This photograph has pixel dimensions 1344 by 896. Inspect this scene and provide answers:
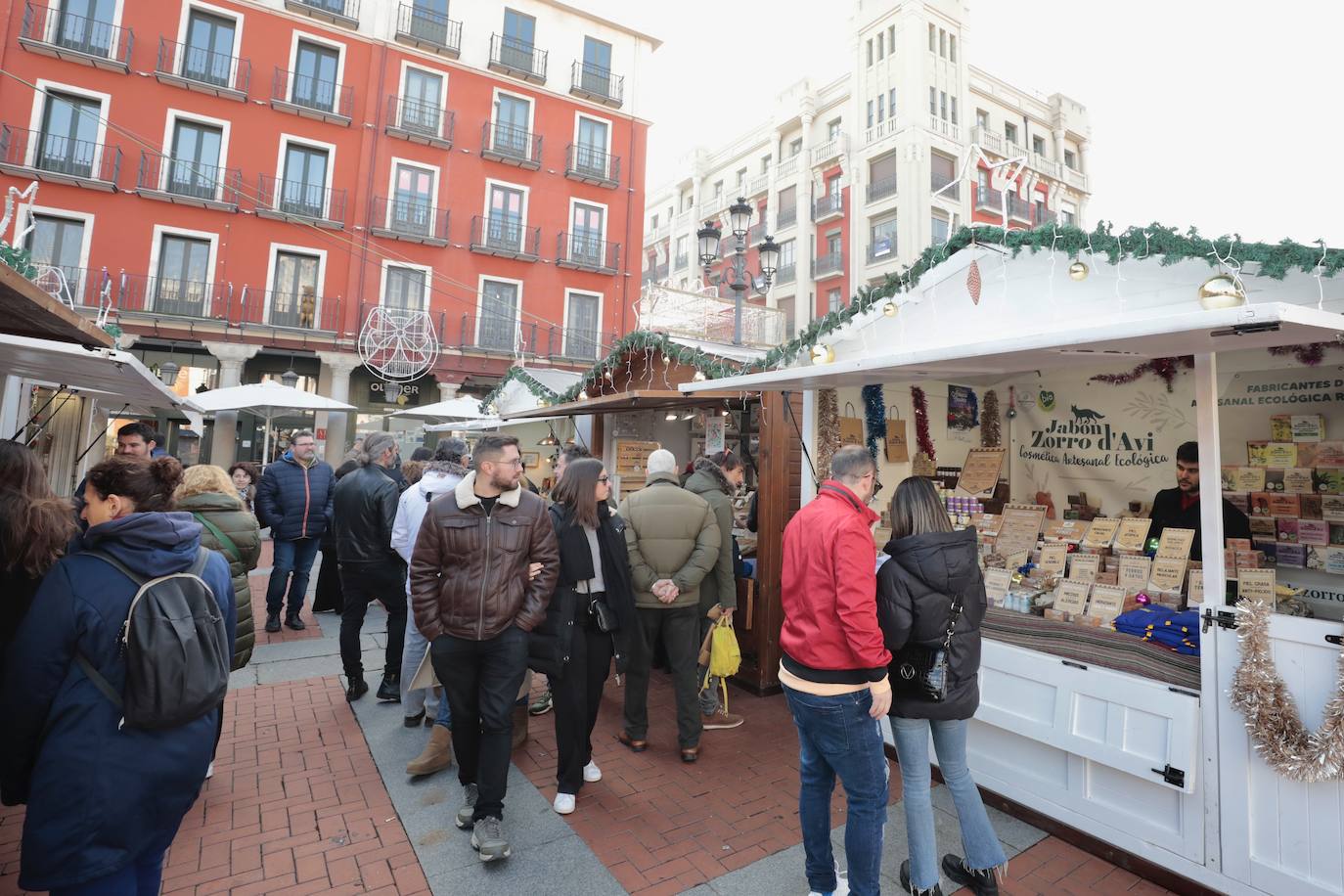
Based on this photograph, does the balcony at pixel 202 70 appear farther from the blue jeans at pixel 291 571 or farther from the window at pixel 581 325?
the blue jeans at pixel 291 571

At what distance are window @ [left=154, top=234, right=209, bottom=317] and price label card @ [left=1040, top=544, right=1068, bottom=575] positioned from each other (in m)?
18.8

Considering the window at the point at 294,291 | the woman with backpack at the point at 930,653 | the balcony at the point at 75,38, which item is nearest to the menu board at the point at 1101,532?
the woman with backpack at the point at 930,653

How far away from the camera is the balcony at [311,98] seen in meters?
16.6

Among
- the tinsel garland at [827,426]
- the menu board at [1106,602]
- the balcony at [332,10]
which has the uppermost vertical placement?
the balcony at [332,10]

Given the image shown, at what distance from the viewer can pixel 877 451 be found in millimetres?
5016

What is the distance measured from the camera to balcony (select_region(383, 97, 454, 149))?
17.8 metres

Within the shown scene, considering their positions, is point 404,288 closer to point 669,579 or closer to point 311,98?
point 311,98

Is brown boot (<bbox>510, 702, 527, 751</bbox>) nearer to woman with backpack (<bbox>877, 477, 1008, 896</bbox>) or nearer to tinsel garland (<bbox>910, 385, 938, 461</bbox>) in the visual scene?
woman with backpack (<bbox>877, 477, 1008, 896</bbox>)

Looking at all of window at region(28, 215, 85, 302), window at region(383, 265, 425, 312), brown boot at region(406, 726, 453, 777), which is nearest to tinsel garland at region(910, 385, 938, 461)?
brown boot at region(406, 726, 453, 777)

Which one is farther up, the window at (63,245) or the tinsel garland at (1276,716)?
the window at (63,245)

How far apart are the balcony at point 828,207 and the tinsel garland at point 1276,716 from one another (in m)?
25.0

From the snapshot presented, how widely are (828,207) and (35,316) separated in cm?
2641

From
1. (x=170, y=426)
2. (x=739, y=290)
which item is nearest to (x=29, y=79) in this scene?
(x=170, y=426)

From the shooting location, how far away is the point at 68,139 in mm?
14742
